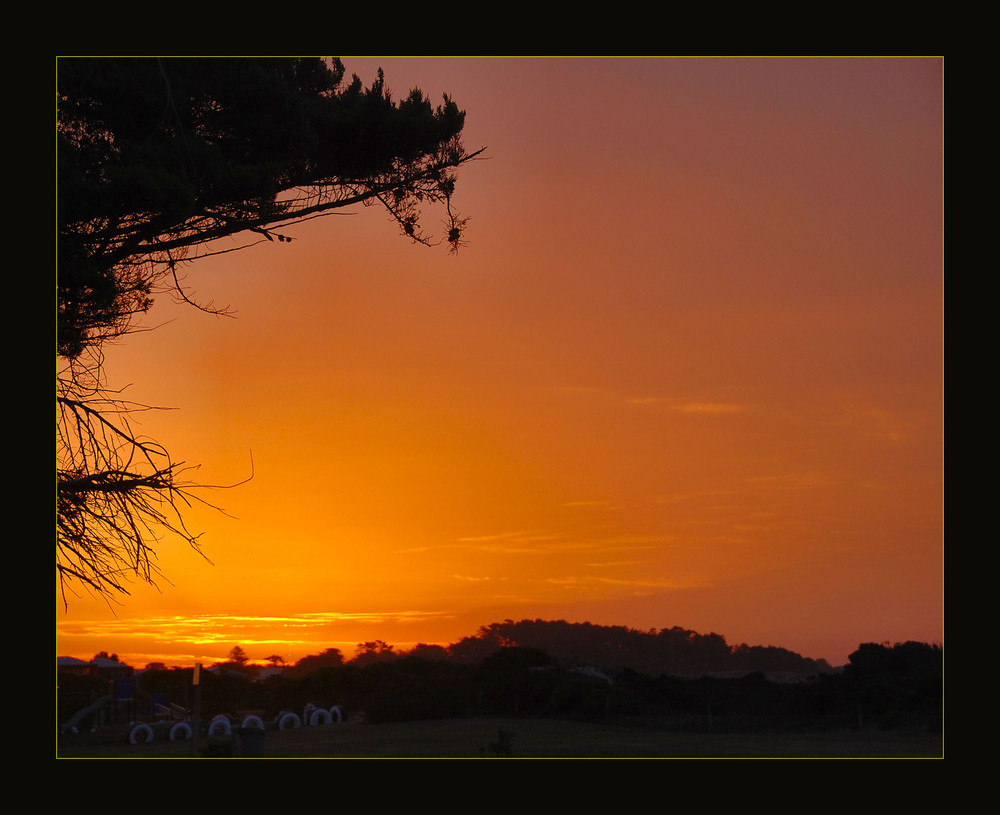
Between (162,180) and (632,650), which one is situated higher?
(162,180)

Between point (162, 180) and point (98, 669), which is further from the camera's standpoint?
point (98, 669)

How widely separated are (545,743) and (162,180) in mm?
6420

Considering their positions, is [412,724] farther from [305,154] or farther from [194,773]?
[305,154]

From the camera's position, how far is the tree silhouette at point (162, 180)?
20.5ft

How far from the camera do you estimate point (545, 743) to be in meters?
8.87

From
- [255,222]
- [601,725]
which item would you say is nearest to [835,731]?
[601,725]

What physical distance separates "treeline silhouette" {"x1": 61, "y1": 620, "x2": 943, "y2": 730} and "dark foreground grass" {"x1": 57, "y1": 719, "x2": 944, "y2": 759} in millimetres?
330

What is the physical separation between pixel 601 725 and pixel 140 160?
7396 mm

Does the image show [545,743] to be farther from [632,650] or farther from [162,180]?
[162,180]

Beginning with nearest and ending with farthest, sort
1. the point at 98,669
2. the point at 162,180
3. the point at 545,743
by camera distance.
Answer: the point at 162,180 → the point at 545,743 → the point at 98,669

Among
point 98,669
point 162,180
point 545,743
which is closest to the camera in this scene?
point 162,180

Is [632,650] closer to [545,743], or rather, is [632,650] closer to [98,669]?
[545,743]

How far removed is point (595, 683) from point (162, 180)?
7.33 metres

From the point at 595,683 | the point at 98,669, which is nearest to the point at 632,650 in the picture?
the point at 595,683
